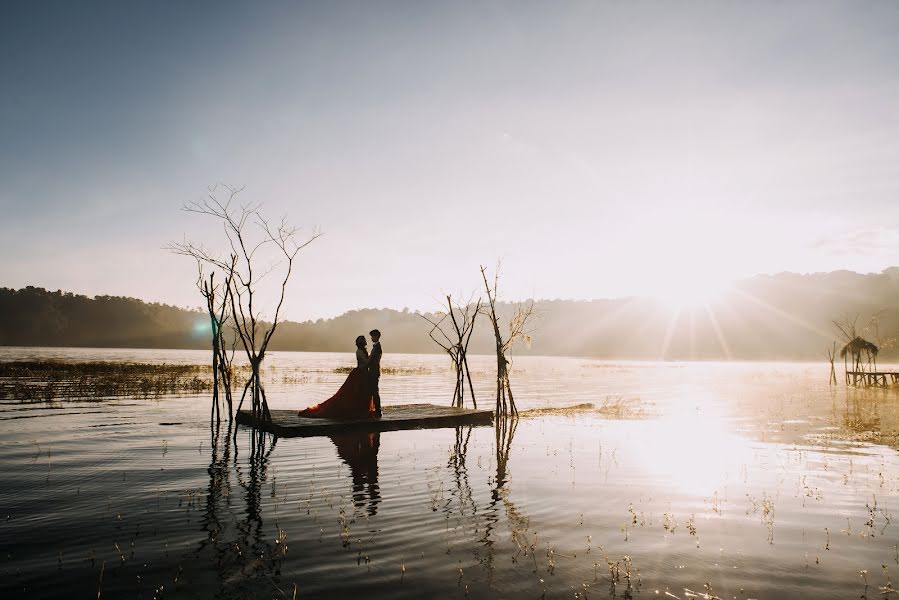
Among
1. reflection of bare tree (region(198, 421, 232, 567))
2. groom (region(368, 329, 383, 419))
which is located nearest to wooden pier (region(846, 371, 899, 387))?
groom (region(368, 329, 383, 419))

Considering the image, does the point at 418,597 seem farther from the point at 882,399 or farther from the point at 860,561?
the point at 882,399

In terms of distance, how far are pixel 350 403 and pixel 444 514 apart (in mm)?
11232

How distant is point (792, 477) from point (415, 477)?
9.45m

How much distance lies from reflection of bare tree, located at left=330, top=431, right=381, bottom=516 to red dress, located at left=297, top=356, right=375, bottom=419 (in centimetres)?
89

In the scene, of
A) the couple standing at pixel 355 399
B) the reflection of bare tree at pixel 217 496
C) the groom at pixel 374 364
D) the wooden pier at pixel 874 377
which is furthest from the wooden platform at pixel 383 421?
the wooden pier at pixel 874 377

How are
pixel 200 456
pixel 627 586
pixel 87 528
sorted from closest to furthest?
pixel 627 586, pixel 87 528, pixel 200 456

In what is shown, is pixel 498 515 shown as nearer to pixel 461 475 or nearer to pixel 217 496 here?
pixel 461 475

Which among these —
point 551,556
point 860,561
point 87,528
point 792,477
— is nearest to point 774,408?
point 792,477

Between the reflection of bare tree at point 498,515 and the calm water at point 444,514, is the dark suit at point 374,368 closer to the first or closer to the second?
the calm water at point 444,514

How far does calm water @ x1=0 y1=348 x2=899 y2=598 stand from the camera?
23.6ft

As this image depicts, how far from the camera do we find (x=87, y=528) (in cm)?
905

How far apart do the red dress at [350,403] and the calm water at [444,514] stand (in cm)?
138

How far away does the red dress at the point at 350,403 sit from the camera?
20578 millimetres

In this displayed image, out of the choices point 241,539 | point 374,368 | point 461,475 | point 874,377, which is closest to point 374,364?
point 374,368
